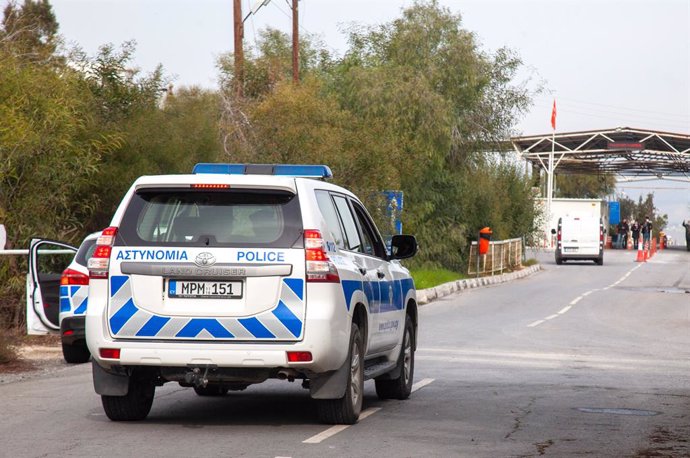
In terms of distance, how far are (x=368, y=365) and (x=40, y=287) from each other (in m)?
5.60

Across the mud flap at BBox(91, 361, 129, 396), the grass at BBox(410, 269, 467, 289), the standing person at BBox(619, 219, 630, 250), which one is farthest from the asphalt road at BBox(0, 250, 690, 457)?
the standing person at BBox(619, 219, 630, 250)

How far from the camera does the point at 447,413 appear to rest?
36.0 ft

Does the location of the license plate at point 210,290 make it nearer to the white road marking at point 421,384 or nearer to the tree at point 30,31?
the white road marking at point 421,384

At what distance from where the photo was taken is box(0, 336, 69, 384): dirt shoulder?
559 inches

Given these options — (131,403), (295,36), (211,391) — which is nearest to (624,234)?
(295,36)

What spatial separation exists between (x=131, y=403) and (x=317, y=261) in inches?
78.3

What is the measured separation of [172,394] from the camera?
12.4m

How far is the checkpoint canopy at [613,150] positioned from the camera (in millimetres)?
81062

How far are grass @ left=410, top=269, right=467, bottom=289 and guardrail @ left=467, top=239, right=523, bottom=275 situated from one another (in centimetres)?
132

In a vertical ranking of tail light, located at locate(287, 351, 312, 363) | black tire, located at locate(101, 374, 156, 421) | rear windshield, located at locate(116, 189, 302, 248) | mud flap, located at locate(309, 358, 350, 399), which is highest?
rear windshield, located at locate(116, 189, 302, 248)

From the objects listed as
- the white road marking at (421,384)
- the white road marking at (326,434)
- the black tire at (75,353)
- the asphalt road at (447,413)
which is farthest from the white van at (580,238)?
the white road marking at (326,434)

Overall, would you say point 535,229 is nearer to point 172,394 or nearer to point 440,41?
point 440,41

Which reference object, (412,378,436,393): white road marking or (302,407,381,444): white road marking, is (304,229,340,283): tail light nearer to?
(302,407,381,444): white road marking

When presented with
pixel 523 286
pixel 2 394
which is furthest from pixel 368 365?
pixel 523 286
